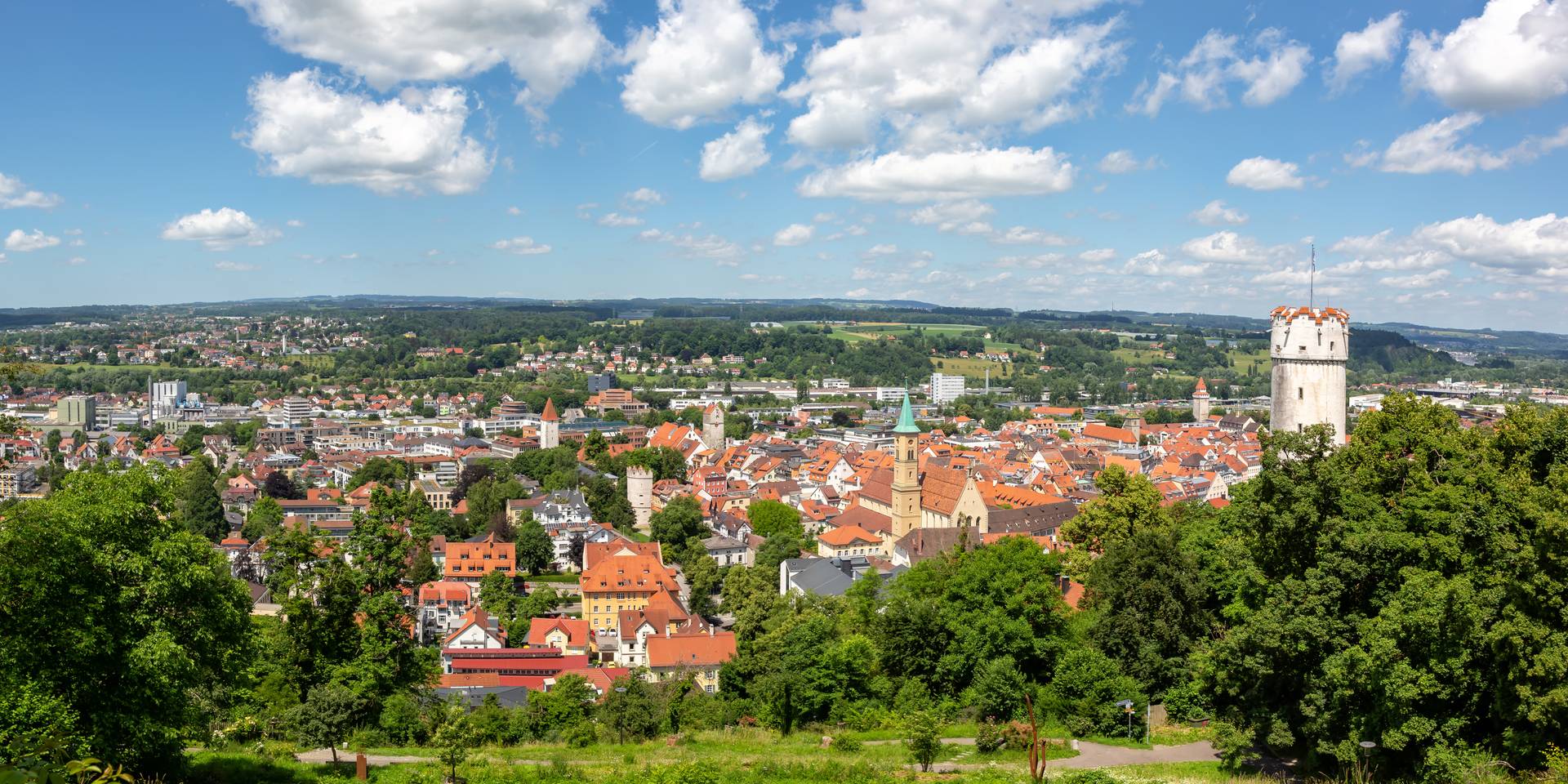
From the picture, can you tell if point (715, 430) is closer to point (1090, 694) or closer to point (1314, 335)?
point (1314, 335)

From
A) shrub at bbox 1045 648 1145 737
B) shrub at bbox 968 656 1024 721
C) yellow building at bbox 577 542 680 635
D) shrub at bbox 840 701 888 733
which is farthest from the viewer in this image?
yellow building at bbox 577 542 680 635

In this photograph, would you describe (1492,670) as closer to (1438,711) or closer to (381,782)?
(1438,711)

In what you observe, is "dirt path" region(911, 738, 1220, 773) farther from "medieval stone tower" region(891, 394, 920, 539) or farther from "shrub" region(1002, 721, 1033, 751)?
"medieval stone tower" region(891, 394, 920, 539)

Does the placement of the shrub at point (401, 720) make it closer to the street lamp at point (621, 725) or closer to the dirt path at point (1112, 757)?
the street lamp at point (621, 725)

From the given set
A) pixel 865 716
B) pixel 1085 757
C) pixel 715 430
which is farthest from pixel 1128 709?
pixel 715 430

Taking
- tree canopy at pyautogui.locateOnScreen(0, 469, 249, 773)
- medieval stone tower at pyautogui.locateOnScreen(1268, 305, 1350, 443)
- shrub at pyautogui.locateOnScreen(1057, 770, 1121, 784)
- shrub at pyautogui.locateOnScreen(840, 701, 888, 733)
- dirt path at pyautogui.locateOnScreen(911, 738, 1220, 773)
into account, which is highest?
medieval stone tower at pyautogui.locateOnScreen(1268, 305, 1350, 443)

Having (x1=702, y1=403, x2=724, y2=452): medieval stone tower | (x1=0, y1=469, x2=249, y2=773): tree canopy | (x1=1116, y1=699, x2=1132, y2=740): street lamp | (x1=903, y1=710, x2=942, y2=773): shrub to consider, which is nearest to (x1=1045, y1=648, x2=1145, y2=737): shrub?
(x1=1116, y1=699, x2=1132, y2=740): street lamp

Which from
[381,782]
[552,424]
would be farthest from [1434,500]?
[552,424]

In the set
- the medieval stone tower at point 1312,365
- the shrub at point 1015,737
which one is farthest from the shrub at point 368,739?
the medieval stone tower at point 1312,365
